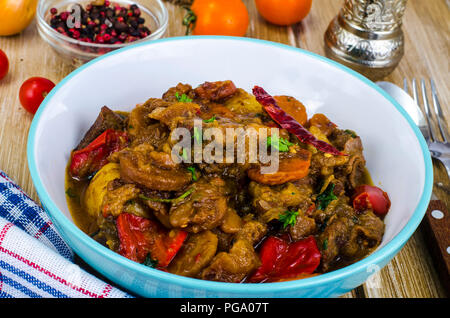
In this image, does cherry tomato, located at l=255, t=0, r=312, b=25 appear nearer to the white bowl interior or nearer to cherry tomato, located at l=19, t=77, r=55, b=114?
the white bowl interior

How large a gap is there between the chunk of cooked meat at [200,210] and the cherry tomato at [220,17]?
8.40ft

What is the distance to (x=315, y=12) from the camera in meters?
5.71

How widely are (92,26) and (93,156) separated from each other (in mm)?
1940

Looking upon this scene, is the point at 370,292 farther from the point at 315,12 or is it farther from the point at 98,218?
the point at 315,12

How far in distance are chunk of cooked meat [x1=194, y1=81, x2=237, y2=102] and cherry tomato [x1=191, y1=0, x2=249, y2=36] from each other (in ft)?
5.11

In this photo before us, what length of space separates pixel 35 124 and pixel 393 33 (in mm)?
3379

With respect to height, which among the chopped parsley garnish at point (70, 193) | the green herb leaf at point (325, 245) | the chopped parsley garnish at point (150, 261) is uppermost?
the green herb leaf at point (325, 245)

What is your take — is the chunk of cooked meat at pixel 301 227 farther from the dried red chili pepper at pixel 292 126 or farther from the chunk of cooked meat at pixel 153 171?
the chunk of cooked meat at pixel 153 171

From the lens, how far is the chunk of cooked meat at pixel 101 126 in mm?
3225

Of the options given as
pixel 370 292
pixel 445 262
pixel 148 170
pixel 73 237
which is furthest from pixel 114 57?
pixel 445 262

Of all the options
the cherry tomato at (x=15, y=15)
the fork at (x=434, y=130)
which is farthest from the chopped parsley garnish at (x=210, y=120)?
the cherry tomato at (x=15, y=15)

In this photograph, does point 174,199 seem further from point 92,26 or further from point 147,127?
point 92,26

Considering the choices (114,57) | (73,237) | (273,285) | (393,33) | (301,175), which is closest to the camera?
(273,285)

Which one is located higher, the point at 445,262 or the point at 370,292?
the point at 445,262
